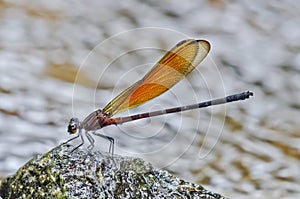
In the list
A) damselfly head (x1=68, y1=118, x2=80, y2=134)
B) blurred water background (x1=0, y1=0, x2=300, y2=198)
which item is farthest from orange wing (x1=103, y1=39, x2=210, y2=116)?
blurred water background (x1=0, y1=0, x2=300, y2=198)

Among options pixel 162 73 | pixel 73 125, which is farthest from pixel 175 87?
pixel 73 125

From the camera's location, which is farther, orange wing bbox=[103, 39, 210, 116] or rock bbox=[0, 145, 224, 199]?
orange wing bbox=[103, 39, 210, 116]

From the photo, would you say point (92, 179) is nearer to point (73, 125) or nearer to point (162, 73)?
point (73, 125)

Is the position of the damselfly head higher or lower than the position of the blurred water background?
lower

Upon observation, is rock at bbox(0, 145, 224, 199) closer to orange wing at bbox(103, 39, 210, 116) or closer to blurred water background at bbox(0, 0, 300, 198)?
orange wing at bbox(103, 39, 210, 116)

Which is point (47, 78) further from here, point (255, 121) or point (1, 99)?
point (255, 121)

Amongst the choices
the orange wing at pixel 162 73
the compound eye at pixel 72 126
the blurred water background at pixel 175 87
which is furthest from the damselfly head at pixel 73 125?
the blurred water background at pixel 175 87

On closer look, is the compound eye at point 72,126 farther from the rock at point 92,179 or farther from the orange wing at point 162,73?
the orange wing at point 162,73
